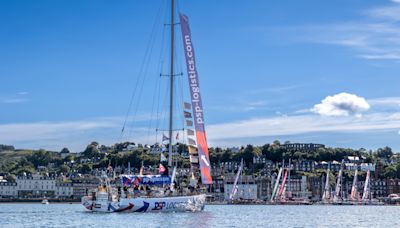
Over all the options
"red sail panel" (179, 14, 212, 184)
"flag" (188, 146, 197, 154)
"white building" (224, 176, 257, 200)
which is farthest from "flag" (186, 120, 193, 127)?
"white building" (224, 176, 257, 200)

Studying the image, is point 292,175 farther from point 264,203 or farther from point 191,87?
point 191,87

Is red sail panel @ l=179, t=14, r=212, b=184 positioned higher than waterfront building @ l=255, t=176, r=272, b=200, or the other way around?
red sail panel @ l=179, t=14, r=212, b=184

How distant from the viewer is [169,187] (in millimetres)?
55281

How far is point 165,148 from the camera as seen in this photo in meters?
56.3

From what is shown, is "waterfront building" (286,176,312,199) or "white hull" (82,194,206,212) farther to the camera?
"waterfront building" (286,176,312,199)

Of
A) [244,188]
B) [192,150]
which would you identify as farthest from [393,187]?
[192,150]

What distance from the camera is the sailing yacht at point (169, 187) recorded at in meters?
54.2

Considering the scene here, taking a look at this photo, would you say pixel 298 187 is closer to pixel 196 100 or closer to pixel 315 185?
pixel 315 185

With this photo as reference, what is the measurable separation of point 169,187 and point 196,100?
23.1 ft

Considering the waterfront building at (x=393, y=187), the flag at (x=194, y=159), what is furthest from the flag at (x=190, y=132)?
the waterfront building at (x=393, y=187)

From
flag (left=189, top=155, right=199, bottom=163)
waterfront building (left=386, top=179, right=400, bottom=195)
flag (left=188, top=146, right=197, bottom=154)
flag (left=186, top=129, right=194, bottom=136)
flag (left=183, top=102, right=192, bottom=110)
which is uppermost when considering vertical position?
flag (left=183, top=102, right=192, bottom=110)

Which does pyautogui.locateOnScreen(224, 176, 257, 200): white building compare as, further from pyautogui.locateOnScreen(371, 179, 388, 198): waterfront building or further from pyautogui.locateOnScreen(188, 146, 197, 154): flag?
pyautogui.locateOnScreen(188, 146, 197, 154): flag

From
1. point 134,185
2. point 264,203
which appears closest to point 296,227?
point 134,185

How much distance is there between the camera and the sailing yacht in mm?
54188
